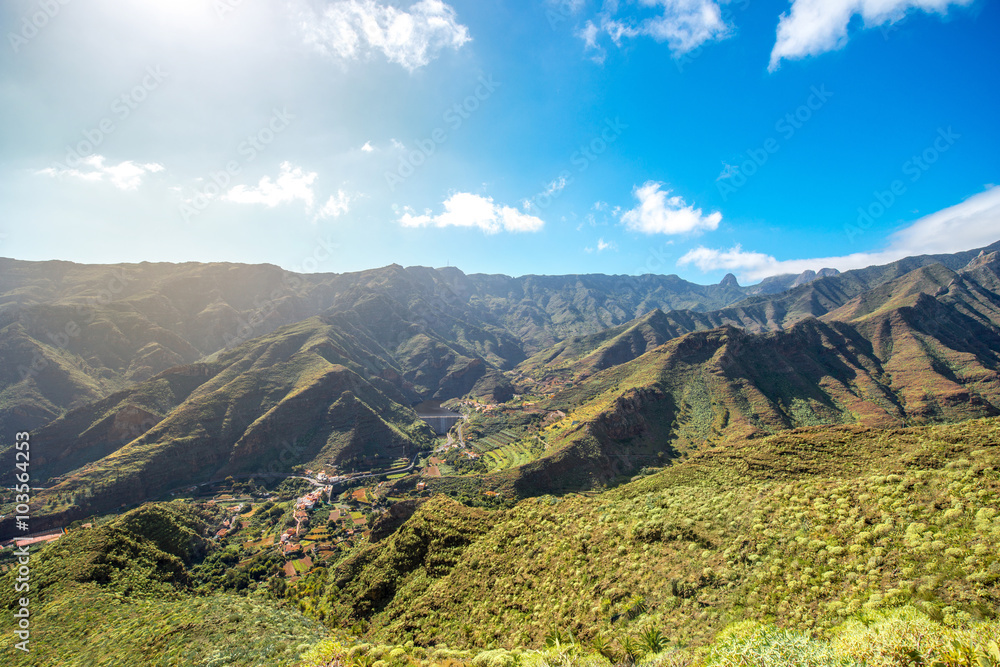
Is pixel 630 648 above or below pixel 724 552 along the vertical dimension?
below

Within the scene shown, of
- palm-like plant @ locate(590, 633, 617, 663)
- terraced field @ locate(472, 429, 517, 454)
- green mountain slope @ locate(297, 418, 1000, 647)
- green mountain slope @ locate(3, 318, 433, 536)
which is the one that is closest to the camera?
green mountain slope @ locate(297, 418, 1000, 647)

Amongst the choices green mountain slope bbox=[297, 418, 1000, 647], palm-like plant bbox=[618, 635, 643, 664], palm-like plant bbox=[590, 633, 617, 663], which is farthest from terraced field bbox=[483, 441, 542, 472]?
palm-like plant bbox=[618, 635, 643, 664]

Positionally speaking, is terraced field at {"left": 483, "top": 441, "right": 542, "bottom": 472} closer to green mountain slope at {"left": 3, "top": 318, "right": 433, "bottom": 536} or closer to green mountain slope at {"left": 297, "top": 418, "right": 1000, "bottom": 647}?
green mountain slope at {"left": 3, "top": 318, "right": 433, "bottom": 536}

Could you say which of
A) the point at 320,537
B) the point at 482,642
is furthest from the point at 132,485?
the point at 482,642

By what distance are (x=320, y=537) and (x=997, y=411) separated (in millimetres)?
177970

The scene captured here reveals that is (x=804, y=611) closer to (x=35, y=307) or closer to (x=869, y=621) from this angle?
(x=869, y=621)

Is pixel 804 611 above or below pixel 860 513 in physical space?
below

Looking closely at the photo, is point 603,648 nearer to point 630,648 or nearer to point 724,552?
point 630,648

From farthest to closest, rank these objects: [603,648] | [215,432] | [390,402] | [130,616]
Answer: [390,402]
[215,432]
[130,616]
[603,648]

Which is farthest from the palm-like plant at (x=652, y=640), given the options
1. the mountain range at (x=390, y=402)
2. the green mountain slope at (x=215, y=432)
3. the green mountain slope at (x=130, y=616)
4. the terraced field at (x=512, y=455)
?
the green mountain slope at (x=215, y=432)

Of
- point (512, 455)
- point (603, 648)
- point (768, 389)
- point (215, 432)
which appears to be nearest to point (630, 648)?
point (603, 648)

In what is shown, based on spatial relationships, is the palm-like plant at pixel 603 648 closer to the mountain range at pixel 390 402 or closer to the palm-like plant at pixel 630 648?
the palm-like plant at pixel 630 648

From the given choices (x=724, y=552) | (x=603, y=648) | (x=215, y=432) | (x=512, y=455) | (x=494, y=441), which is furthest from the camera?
(x=494, y=441)

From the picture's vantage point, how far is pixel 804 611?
1229 centimetres
